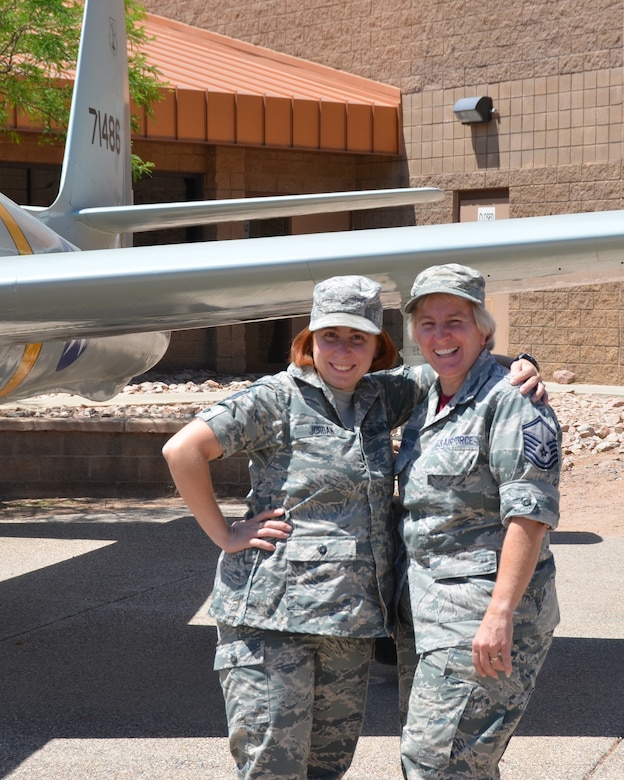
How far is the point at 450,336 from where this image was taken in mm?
2945

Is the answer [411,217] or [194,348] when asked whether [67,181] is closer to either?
[194,348]

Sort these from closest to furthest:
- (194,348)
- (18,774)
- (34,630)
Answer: (18,774), (34,630), (194,348)

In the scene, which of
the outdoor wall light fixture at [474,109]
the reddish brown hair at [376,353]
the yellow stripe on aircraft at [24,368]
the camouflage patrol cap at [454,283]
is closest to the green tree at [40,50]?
→ the yellow stripe on aircraft at [24,368]

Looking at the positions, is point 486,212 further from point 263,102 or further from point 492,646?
point 492,646

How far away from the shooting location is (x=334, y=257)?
4.89 m

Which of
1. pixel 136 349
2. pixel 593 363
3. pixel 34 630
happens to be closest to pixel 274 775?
pixel 34 630

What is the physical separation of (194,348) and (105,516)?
9.57 metres

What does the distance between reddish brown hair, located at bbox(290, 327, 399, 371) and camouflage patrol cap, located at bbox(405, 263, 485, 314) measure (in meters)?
0.28

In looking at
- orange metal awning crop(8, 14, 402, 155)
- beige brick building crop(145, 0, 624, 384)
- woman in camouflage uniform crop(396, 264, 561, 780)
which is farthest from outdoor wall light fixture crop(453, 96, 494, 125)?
woman in camouflage uniform crop(396, 264, 561, 780)

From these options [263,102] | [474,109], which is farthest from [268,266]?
[474,109]

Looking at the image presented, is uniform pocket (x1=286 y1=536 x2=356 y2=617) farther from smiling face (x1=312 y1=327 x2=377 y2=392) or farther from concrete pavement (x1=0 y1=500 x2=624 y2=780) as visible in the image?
concrete pavement (x1=0 y1=500 x2=624 y2=780)

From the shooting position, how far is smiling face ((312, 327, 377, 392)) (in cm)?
305

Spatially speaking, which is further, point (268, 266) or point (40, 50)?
point (40, 50)

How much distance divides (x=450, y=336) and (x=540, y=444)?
40 cm
